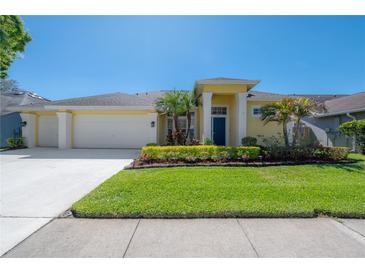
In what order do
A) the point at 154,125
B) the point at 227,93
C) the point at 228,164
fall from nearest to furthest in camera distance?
the point at 228,164, the point at 227,93, the point at 154,125

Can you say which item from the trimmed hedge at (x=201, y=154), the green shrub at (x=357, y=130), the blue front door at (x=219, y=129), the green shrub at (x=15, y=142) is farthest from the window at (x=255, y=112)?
the green shrub at (x=15, y=142)

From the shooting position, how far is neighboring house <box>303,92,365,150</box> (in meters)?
14.0

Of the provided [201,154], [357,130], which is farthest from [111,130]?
[357,130]

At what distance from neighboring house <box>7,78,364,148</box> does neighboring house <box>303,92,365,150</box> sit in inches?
166

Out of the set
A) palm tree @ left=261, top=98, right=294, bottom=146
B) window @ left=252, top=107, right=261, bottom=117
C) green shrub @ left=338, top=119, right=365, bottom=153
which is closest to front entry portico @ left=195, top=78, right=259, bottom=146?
palm tree @ left=261, top=98, right=294, bottom=146

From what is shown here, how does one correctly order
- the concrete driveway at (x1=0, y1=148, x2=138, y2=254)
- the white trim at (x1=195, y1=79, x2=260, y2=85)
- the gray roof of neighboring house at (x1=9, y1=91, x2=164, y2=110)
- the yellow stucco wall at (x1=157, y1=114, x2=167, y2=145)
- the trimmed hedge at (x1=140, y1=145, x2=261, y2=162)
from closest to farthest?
the concrete driveway at (x1=0, y1=148, x2=138, y2=254) < the trimmed hedge at (x1=140, y1=145, x2=261, y2=162) < the white trim at (x1=195, y1=79, x2=260, y2=85) < the gray roof of neighboring house at (x1=9, y1=91, x2=164, y2=110) < the yellow stucco wall at (x1=157, y1=114, x2=167, y2=145)

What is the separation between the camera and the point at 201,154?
9070mm

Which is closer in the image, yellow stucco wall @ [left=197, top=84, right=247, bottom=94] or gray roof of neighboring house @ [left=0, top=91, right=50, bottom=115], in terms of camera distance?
yellow stucco wall @ [left=197, top=84, right=247, bottom=94]

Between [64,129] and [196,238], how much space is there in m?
14.2

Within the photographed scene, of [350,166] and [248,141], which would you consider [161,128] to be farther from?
[350,166]

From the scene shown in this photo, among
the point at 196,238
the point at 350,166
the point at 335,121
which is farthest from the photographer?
the point at 335,121

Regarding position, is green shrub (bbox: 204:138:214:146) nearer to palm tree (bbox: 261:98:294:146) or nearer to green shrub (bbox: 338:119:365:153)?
palm tree (bbox: 261:98:294:146)
